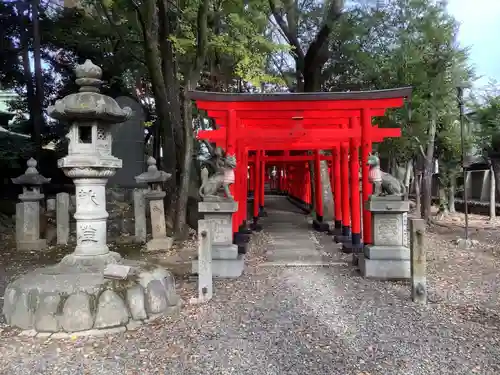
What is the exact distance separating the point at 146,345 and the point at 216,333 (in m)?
0.73

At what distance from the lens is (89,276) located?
4754mm

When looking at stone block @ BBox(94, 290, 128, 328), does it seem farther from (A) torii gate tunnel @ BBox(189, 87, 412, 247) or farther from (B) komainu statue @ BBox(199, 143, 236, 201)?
(A) torii gate tunnel @ BBox(189, 87, 412, 247)

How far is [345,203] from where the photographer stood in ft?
32.2

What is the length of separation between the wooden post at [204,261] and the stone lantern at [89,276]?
424 mm

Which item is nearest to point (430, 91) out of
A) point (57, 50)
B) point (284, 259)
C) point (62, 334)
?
point (284, 259)

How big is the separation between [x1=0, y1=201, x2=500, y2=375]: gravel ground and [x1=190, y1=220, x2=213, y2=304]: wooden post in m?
0.17

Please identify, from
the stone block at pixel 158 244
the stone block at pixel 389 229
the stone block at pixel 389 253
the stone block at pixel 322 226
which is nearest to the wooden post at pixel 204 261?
the stone block at pixel 389 253

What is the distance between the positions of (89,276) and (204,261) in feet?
4.88

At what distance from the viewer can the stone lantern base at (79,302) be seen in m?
4.46

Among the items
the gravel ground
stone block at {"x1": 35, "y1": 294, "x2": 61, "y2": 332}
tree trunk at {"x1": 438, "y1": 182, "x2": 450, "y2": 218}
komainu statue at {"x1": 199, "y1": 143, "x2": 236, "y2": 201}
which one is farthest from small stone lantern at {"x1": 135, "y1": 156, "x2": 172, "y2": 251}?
tree trunk at {"x1": 438, "y1": 182, "x2": 450, "y2": 218}

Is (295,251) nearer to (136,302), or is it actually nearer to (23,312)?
(136,302)

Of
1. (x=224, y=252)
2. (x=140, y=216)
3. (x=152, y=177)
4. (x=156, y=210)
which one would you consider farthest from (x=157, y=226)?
(x=224, y=252)

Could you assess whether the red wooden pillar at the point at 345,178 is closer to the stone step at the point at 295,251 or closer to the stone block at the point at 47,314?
the stone step at the point at 295,251

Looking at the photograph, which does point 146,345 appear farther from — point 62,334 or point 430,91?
point 430,91
